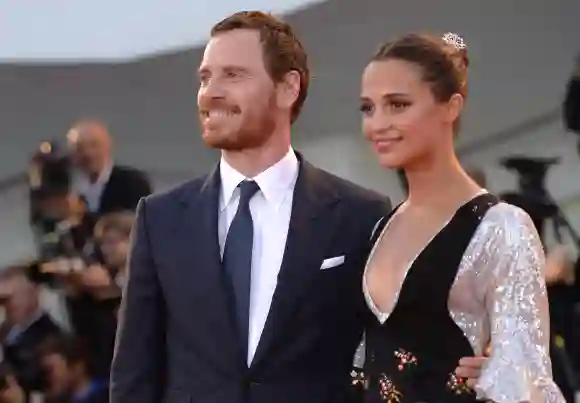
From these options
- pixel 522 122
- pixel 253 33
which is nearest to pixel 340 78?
pixel 522 122

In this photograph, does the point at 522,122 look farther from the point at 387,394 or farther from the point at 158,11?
the point at 387,394

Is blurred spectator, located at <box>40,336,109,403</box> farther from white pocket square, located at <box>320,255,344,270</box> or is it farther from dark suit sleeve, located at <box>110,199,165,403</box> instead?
white pocket square, located at <box>320,255,344,270</box>

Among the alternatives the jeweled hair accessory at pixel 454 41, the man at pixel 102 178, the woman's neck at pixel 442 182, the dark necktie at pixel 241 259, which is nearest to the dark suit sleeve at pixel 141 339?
the dark necktie at pixel 241 259

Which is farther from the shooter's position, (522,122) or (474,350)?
(522,122)

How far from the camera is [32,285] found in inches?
139

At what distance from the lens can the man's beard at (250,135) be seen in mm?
1782

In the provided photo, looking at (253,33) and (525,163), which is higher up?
(253,33)

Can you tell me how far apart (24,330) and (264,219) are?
1891 mm

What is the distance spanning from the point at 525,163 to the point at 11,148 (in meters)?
1.73

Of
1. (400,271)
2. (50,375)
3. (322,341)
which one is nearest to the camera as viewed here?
(400,271)

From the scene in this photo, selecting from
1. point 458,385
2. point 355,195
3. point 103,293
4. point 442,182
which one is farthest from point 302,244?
point 103,293

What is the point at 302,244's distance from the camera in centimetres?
179

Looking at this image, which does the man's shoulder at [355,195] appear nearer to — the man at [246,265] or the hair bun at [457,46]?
the man at [246,265]

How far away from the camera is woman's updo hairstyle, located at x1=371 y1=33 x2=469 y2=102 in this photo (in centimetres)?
163
